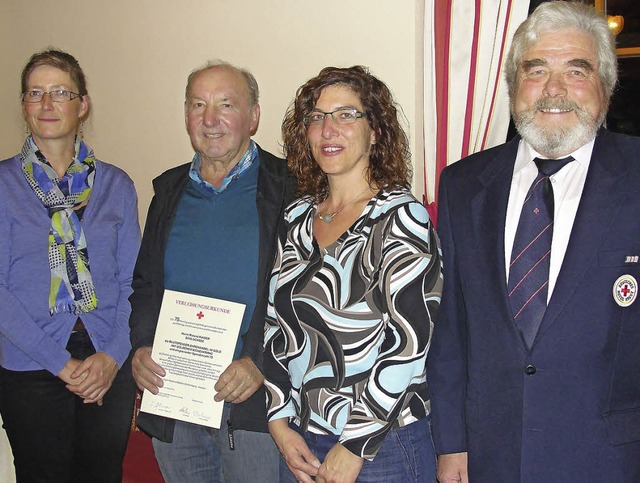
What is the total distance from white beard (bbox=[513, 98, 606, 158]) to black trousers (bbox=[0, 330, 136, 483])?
173 cm

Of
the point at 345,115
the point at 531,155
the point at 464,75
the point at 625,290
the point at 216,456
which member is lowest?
the point at 216,456

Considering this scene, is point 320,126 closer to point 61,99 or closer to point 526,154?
point 526,154

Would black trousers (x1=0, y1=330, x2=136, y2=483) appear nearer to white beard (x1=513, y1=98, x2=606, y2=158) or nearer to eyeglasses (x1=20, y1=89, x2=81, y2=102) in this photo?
eyeglasses (x1=20, y1=89, x2=81, y2=102)

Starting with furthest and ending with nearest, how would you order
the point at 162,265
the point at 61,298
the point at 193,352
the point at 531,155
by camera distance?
the point at 61,298, the point at 162,265, the point at 193,352, the point at 531,155

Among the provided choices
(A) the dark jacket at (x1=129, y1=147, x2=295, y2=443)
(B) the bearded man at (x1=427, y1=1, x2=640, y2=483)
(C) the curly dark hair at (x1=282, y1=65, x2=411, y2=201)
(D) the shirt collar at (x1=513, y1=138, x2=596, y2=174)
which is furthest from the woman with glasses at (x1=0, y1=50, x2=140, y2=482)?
(D) the shirt collar at (x1=513, y1=138, x2=596, y2=174)

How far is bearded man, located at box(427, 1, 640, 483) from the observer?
6.11ft

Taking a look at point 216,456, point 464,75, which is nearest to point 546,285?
point 216,456

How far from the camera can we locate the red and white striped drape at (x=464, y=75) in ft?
10.2

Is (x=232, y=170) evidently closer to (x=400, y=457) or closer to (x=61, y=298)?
(x=61, y=298)

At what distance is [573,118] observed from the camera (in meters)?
1.97

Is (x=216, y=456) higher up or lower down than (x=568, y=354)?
lower down

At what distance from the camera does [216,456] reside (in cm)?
243

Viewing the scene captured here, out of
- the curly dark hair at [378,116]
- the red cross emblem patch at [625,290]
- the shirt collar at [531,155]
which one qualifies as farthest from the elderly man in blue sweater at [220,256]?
the red cross emblem patch at [625,290]

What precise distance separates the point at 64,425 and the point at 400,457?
138cm
